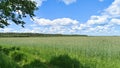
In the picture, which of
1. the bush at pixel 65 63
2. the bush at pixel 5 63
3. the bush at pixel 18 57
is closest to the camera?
the bush at pixel 5 63

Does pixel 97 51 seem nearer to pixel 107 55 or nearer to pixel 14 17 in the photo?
pixel 107 55

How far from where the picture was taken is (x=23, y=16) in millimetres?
24797

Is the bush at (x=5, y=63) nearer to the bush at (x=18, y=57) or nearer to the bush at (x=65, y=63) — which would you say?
the bush at (x=65, y=63)

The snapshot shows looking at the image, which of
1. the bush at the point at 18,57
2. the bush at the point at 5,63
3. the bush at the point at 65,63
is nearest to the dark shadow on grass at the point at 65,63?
the bush at the point at 65,63

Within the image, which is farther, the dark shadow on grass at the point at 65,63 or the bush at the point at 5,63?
the dark shadow on grass at the point at 65,63

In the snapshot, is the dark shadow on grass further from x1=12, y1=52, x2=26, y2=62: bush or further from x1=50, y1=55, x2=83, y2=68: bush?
x1=12, y1=52, x2=26, y2=62: bush

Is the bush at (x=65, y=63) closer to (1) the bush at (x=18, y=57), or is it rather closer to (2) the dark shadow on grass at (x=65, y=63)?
(2) the dark shadow on grass at (x=65, y=63)

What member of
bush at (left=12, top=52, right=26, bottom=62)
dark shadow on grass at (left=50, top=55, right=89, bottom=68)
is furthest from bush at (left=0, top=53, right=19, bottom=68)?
bush at (left=12, top=52, right=26, bottom=62)

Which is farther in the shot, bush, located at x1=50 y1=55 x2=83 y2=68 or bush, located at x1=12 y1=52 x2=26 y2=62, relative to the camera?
bush, located at x1=12 y1=52 x2=26 y2=62

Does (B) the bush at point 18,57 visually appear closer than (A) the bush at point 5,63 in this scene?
No

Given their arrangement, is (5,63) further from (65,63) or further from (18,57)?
(18,57)

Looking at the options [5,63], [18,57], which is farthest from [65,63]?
[5,63]

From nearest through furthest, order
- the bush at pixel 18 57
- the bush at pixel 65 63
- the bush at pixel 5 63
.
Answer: the bush at pixel 5 63
the bush at pixel 65 63
the bush at pixel 18 57

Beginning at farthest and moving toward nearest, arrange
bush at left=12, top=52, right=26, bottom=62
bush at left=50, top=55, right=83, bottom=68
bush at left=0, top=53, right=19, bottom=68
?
1. bush at left=12, top=52, right=26, bottom=62
2. bush at left=50, top=55, right=83, bottom=68
3. bush at left=0, top=53, right=19, bottom=68
